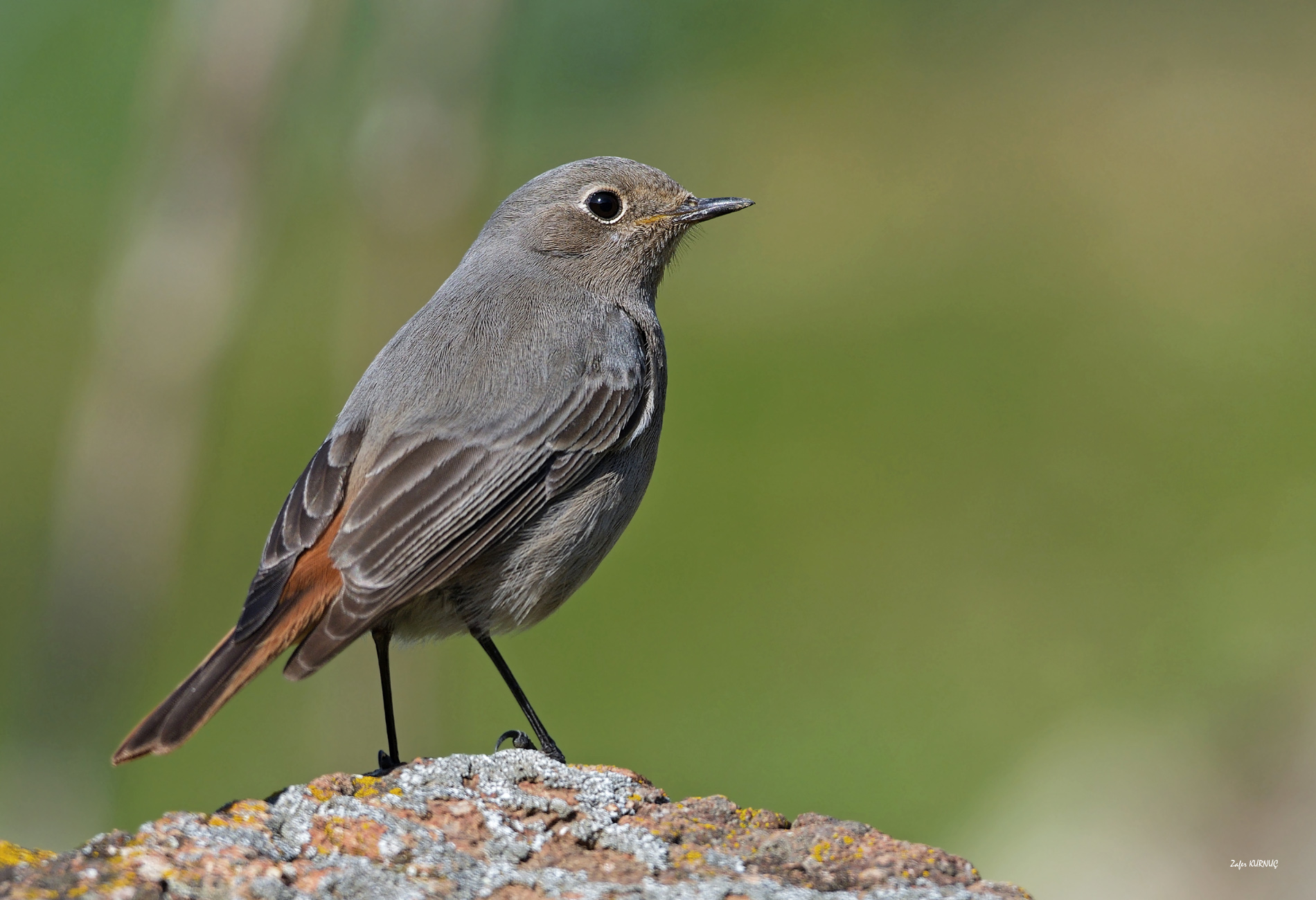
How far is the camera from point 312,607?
3.94 meters

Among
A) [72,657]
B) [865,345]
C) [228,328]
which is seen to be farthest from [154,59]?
[865,345]

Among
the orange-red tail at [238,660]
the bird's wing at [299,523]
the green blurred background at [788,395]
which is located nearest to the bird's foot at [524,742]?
the orange-red tail at [238,660]

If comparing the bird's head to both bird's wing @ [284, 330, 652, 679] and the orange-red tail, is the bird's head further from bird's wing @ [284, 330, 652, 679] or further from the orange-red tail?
the orange-red tail

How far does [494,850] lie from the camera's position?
9.62 feet

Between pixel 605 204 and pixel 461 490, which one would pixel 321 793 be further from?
pixel 605 204

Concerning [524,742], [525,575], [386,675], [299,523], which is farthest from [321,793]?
[386,675]

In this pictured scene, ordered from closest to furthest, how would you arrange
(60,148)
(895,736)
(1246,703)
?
(1246,703)
(895,736)
(60,148)

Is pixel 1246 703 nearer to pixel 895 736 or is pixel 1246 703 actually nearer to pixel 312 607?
pixel 895 736

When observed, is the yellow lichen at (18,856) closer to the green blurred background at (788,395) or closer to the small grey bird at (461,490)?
the small grey bird at (461,490)

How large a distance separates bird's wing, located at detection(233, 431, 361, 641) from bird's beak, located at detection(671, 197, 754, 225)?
1922 millimetres

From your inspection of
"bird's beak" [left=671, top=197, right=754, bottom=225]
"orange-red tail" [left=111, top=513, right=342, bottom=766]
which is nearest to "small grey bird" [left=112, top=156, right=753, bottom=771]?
"orange-red tail" [left=111, top=513, right=342, bottom=766]

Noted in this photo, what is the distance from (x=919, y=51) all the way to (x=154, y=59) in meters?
14.5

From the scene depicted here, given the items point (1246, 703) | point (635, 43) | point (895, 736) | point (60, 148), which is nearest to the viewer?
point (1246, 703)

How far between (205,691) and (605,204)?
2.94m
